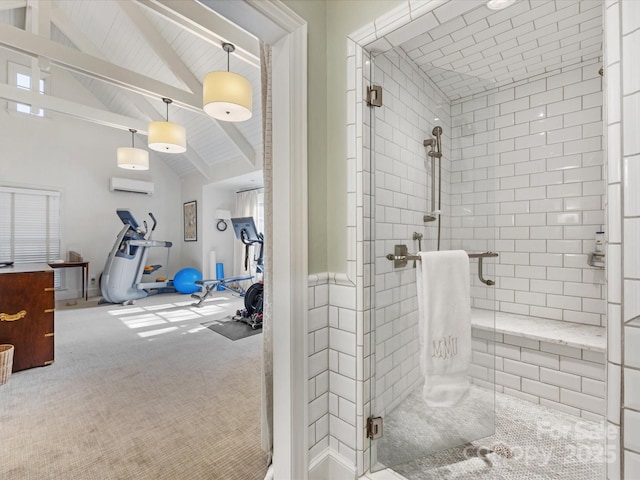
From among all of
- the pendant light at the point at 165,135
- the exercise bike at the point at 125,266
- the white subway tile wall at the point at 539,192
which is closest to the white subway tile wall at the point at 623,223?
the white subway tile wall at the point at 539,192

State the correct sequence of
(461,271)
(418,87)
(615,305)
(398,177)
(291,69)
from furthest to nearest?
(418,87), (398,177), (461,271), (291,69), (615,305)

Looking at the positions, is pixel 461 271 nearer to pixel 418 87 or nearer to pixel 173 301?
pixel 418 87

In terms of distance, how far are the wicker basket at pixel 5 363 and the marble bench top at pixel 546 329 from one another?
327cm

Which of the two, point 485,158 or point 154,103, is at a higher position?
point 154,103

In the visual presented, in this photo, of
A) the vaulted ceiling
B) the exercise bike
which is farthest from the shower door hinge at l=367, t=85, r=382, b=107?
the exercise bike

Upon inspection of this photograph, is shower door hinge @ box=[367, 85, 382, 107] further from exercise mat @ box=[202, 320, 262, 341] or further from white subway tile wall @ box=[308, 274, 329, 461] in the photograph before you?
exercise mat @ box=[202, 320, 262, 341]

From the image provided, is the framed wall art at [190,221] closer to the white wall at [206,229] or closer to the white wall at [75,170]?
the white wall at [206,229]

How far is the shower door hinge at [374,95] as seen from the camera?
1305mm

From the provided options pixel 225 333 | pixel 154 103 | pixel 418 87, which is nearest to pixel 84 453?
pixel 225 333

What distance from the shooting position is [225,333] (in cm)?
340

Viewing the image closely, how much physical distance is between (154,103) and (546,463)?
6559 millimetres

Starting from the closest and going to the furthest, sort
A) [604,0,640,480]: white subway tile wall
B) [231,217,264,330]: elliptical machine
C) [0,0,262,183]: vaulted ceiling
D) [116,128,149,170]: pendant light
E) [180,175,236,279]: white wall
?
[604,0,640,480]: white subway tile wall < [0,0,262,183]: vaulted ceiling < [231,217,264,330]: elliptical machine < [116,128,149,170]: pendant light < [180,175,236,279]: white wall

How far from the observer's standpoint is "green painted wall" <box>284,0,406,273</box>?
1.29 m

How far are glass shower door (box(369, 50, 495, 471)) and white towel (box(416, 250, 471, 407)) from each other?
15 millimetres
